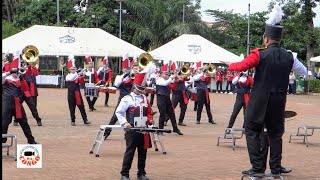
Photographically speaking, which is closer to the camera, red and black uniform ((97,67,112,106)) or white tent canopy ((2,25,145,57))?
red and black uniform ((97,67,112,106))

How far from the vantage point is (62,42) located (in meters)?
36.7

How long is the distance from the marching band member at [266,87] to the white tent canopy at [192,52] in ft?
82.8

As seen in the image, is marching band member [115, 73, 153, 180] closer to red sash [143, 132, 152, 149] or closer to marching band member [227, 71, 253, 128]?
red sash [143, 132, 152, 149]

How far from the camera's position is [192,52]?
34.0 m

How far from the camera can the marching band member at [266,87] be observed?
7531 millimetres

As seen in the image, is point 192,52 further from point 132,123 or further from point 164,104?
point 132,123

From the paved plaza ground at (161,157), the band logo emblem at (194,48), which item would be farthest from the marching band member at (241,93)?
the band logo emblem at (194,48)

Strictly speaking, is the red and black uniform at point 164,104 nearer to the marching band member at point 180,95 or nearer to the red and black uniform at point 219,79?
the marching band member at point 180,95

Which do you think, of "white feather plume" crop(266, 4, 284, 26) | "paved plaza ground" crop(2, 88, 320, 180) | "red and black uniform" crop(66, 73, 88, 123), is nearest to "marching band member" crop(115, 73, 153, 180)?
"paved plaza ground" crop(2, 88, 320, 180)

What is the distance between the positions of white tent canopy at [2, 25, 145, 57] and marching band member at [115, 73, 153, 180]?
86.8ft

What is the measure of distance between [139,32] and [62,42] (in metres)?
17.3

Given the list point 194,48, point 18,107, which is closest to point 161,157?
point 18,107

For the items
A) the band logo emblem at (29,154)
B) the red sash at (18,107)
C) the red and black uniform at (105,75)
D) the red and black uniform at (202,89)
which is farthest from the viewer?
the red and black uniform at (105,75)

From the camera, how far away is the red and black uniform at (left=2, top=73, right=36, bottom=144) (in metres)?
12.0
